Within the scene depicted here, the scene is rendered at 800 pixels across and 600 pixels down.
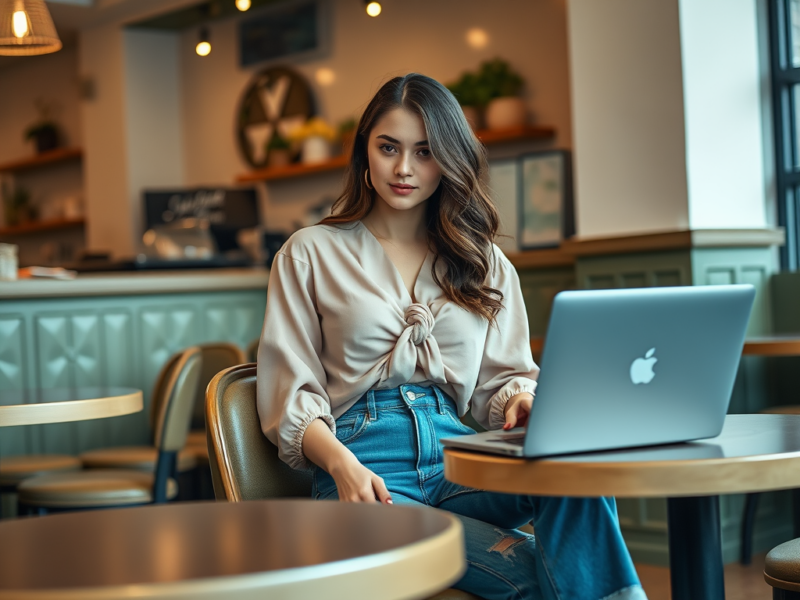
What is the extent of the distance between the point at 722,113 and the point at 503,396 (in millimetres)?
2202

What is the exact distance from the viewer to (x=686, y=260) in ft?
11.2

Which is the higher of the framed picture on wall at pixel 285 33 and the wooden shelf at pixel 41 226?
the framed picture on wall at pixel 285 33

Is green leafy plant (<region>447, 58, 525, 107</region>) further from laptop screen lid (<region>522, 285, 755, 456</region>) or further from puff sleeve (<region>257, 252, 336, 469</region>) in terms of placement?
laptop screen lid (<region>522, 285, 755, 456</region>)

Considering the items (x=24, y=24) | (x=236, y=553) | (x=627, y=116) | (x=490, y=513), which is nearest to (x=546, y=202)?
(x=627, y=116)

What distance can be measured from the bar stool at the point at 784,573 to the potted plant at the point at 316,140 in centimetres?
448

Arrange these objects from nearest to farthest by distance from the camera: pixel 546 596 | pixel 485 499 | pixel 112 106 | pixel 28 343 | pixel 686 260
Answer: pixel 546 596
pixel 485 499
pixel 686 260
pixel 28 343
pixel 112 106

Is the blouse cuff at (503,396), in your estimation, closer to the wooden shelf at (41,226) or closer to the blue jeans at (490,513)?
the blue jeans at (490,513)

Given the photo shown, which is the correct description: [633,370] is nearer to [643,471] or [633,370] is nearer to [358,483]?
[643,471]

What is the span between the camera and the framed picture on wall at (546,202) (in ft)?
14.3

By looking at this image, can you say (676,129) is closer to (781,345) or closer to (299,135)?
(781,345)

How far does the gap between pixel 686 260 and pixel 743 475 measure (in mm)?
2383

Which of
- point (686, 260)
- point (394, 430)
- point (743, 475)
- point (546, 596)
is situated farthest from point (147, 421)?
point (743, 475)

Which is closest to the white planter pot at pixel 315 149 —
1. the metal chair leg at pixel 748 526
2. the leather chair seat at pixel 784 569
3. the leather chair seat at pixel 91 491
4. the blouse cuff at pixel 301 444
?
the leather chair seat at pixel 91 491

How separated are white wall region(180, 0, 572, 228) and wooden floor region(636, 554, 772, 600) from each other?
2055 millimetres
